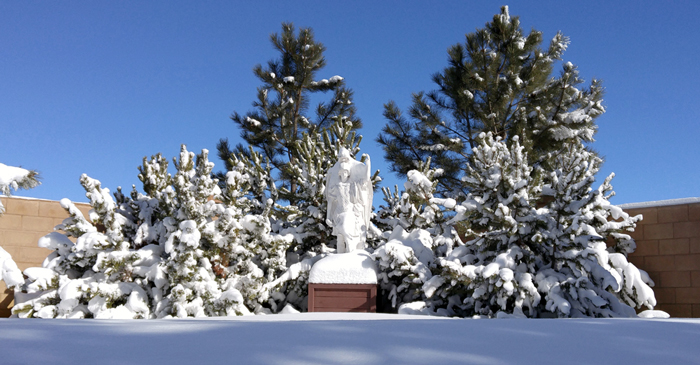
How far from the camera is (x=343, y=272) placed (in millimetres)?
6867

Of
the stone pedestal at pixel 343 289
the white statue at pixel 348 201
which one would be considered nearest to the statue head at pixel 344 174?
the white statue at pixel 348 201

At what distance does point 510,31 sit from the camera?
44.4 feet

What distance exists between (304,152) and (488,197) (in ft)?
12.1

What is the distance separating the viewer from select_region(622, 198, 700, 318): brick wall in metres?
6.80

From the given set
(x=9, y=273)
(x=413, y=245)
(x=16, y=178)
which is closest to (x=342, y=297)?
(x=413, y=245)

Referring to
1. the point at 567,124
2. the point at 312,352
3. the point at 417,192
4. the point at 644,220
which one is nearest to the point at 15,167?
the point at 312,352

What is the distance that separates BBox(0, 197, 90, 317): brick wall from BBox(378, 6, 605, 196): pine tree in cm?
845

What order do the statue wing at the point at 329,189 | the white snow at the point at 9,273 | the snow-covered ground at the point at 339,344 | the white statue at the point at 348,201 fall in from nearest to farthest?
the snow-covered ground at the point at 339,344
the white snow at the point at 9,273
the white statue at the point at 348,201
the statue wing at the point at 329,189

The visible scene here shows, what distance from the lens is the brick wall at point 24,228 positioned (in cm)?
792

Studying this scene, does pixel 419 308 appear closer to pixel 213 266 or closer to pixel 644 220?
pixel 213 266

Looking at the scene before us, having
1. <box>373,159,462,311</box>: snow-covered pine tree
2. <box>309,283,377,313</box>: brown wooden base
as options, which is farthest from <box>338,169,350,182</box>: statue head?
<box>309,283,377,313</box>: brown wooden base

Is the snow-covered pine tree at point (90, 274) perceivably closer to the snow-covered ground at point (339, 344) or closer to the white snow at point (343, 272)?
the white snow at point (343, 272)

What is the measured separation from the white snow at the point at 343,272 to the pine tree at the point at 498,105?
22.9 ft

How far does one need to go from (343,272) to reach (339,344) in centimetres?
473
